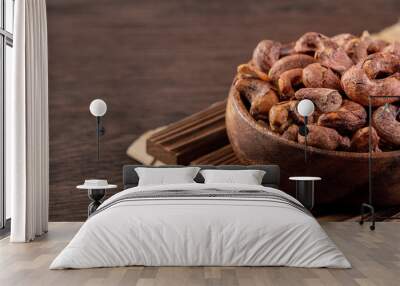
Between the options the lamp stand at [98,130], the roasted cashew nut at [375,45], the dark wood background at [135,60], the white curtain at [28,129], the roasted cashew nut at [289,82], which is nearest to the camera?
the white curtain at [28,129]

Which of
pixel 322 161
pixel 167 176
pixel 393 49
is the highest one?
pixel 393 49

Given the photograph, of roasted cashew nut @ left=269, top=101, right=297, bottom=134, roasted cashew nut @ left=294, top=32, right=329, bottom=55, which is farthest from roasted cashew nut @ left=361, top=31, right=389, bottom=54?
roasted cashew nut @ left=269, top=101, right=297, bottom=134

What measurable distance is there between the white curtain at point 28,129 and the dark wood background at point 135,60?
0.89 meters

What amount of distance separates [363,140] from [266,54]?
1.44 m

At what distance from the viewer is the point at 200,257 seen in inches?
163

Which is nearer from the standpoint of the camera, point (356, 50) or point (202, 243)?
point (202, 243)

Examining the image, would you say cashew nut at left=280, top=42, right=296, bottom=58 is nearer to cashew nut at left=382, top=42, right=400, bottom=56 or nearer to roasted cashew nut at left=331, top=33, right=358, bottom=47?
roasted cashew nut at left=331, top=33, right=358, bottom=47

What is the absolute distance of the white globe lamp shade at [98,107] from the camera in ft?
20.9

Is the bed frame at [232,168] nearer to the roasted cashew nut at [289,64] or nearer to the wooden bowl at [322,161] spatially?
the wooden bowl at [322,161]

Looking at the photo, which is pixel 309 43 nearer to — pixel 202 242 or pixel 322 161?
pixel 322 161

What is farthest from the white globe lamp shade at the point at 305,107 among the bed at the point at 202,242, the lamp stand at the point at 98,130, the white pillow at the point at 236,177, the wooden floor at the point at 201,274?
the lamp stand at the point at 98,130

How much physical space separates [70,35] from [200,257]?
3.77m

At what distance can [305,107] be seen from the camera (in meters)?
5.83

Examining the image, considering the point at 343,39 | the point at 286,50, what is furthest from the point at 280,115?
the point at 343,39
